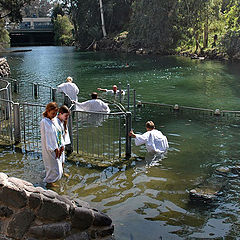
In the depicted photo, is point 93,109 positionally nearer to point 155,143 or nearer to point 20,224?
point 155,143

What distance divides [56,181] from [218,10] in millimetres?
44834

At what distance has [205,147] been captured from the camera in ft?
39.6

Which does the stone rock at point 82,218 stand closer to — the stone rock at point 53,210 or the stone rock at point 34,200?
the stone rock at point 53,210

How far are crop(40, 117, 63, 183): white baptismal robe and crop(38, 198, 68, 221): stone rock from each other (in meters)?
2.56

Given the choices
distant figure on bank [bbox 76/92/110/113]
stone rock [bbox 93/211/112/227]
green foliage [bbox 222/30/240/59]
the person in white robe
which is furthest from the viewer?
green foliage [bbox 222/30/240/59]

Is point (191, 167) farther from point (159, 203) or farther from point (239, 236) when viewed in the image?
point (239, 236)

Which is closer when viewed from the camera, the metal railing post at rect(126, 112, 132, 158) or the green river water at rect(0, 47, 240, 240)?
the green river water at rect(0, 47, 240, 240)

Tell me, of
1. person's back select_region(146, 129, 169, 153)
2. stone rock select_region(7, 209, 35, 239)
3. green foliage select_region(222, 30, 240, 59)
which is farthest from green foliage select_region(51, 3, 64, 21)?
stone rock select_region(7, 209, 35, 239)

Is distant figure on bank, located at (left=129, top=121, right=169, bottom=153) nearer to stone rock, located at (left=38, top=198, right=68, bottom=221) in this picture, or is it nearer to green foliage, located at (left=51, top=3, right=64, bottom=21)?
stone rock, located at (left=38, top=198, right=68, bottom=221)

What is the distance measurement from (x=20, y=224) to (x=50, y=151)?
2883 mm

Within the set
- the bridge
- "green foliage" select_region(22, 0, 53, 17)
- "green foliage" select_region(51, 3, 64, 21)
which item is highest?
"green foliage" select_region(22, 0, 53, 17)

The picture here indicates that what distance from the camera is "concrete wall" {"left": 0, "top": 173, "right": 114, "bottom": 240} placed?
18.1ft

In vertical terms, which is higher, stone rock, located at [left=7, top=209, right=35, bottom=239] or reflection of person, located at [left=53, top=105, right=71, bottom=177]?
reflection of person, located at [left=53, top=105, right=71, bottom=177]

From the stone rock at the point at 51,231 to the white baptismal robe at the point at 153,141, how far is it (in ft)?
16.6
